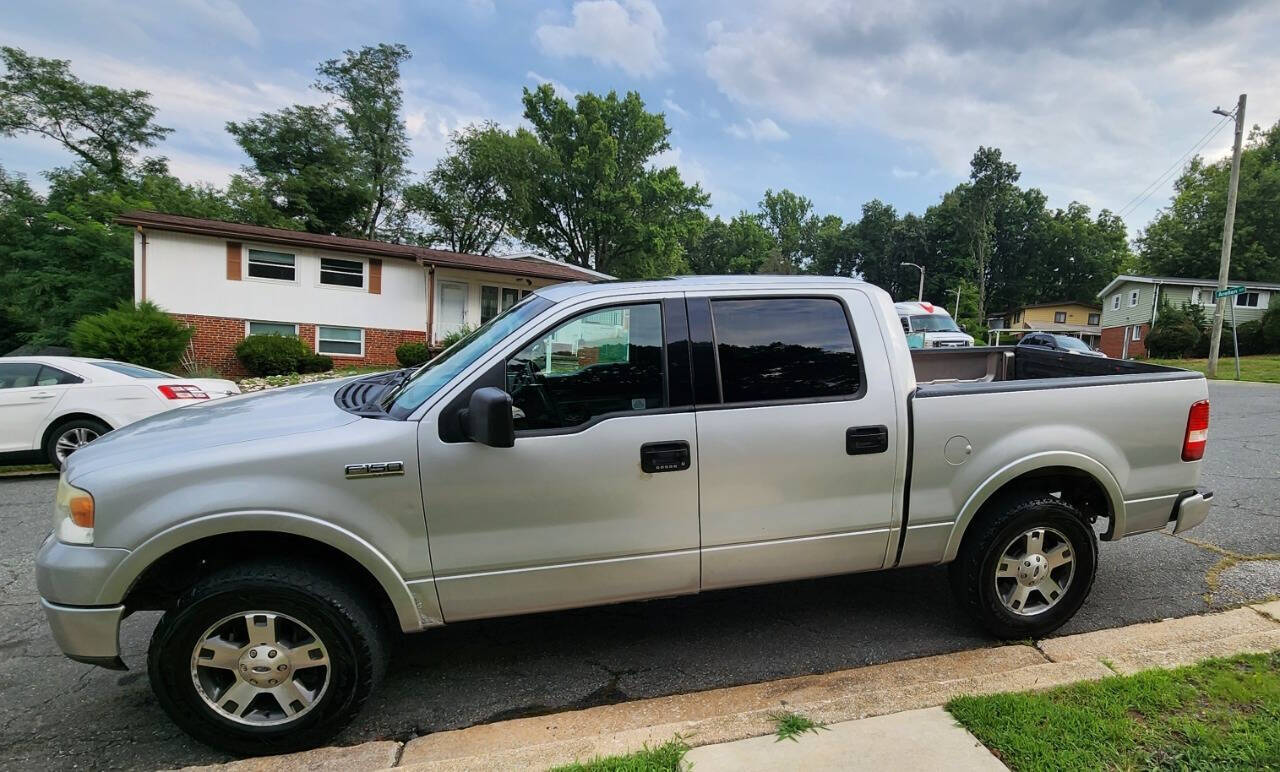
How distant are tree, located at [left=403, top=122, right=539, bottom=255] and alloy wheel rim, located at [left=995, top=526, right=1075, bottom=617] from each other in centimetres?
3595

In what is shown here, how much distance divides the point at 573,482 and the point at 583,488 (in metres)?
0.05

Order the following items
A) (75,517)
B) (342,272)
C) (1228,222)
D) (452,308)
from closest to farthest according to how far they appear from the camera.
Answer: (75,517) < (342,272) < (1228,222) < (452,308)

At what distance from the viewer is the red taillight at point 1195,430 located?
10.8 feet

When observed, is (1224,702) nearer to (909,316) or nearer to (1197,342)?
(909,316)

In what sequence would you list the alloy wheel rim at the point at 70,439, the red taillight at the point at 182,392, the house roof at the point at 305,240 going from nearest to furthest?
the alloy wheel rim at the point at 70,439 → the red taillight at the point at 182,392 → the house roof at the point at 305,240

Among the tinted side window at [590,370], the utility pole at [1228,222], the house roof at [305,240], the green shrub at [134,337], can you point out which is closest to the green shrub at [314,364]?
the green shrub at [134,337]

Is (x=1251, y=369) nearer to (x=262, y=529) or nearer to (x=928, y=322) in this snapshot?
(x=928, y=322)

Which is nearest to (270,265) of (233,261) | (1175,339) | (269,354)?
(233,261)

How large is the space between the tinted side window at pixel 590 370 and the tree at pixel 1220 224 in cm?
5370

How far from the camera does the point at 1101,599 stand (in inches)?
147

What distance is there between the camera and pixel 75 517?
7.63 feet

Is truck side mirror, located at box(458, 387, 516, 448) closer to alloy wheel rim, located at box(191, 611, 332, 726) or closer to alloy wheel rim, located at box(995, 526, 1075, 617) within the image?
alloy wheel rim, located at box(191, 611, 332, 726)

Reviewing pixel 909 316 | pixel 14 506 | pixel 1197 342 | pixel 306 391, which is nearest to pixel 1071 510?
pixel 306 391

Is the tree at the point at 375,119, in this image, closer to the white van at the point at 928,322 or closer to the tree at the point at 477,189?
the tree at the point at 477,189
